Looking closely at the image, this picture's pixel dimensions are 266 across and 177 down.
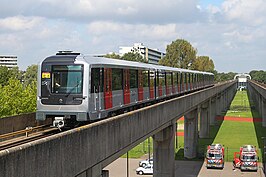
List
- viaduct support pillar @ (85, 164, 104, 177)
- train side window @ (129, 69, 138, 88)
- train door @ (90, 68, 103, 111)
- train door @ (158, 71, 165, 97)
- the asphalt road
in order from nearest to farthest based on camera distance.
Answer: viaduct support pillar @ (85, 164, 104, 177) → train door @ (90, 68, 103, 111) → train side window @ (129, 69, 138, 88) → train door @ (158, 71, 165, 97) → the asphalt road

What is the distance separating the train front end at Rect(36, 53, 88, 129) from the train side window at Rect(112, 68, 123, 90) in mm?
3278

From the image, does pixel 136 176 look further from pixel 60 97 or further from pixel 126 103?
pixel 60 97

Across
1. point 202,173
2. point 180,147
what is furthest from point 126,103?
point 180,147

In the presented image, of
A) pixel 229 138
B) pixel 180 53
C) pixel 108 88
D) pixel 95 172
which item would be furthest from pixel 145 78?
pixel 180 53

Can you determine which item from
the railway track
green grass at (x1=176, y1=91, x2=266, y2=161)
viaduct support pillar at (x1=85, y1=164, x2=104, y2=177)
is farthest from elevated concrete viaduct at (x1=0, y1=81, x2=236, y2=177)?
green grass at (x1=176, y1=91, x2=266, y2=161)

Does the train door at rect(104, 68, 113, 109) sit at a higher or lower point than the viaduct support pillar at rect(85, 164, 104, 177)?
higher

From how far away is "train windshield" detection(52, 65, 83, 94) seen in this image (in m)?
17.7

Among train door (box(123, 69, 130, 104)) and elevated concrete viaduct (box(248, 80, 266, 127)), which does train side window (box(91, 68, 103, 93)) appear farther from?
elevated concrete viaduct (box(248, 80, 266, 127))

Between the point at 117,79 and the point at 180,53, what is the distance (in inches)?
4373

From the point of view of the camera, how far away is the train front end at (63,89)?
17453 mm

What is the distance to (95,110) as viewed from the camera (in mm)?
18141

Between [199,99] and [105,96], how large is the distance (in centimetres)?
2435

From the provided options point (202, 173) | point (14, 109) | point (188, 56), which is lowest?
point (202, 173)

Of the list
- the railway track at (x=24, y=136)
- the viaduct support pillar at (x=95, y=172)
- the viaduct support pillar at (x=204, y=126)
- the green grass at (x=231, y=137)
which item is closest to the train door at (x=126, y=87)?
the railway track at (x=24, y=136)
